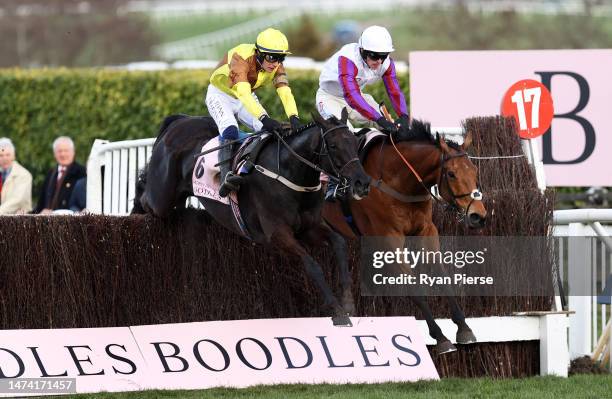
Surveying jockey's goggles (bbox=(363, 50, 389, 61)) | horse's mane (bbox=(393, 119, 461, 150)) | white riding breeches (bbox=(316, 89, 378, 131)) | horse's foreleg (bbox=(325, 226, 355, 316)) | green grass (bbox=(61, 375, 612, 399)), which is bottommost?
green grass (bbox=(61, 375, 612, 399))

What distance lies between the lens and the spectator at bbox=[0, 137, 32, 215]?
12.4 m

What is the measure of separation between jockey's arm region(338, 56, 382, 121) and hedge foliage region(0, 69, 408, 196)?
33.7 feet

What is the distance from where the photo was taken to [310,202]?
862cm

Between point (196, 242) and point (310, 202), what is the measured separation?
0.92 meters

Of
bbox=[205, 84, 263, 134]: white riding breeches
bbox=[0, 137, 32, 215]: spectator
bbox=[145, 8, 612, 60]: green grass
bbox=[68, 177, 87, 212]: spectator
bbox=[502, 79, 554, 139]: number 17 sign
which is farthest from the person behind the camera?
bbox=[145, 8, 612, 60]: green grass

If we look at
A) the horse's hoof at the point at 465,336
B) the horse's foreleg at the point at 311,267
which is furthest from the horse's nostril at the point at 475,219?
the horse's foreleg at the point at 311,267

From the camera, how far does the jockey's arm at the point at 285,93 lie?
8.71 m

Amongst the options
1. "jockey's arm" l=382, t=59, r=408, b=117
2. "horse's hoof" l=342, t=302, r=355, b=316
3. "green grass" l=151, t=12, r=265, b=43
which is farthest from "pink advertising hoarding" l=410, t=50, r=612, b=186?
"green grass" l=151, t=12, r=265, b=43

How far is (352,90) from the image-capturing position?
29.6ft

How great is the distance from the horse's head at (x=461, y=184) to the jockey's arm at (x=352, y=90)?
69 centimetres

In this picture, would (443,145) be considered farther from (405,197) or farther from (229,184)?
(229,184)

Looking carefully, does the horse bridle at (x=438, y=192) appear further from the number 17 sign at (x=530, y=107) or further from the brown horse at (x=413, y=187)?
the number 17 sign at (x=530, y=107)

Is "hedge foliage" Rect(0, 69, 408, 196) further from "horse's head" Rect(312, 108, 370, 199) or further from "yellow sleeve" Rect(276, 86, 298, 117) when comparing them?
"horse's head" Rect(312, 108, 370, 199)

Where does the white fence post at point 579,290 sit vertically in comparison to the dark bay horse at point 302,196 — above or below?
below
